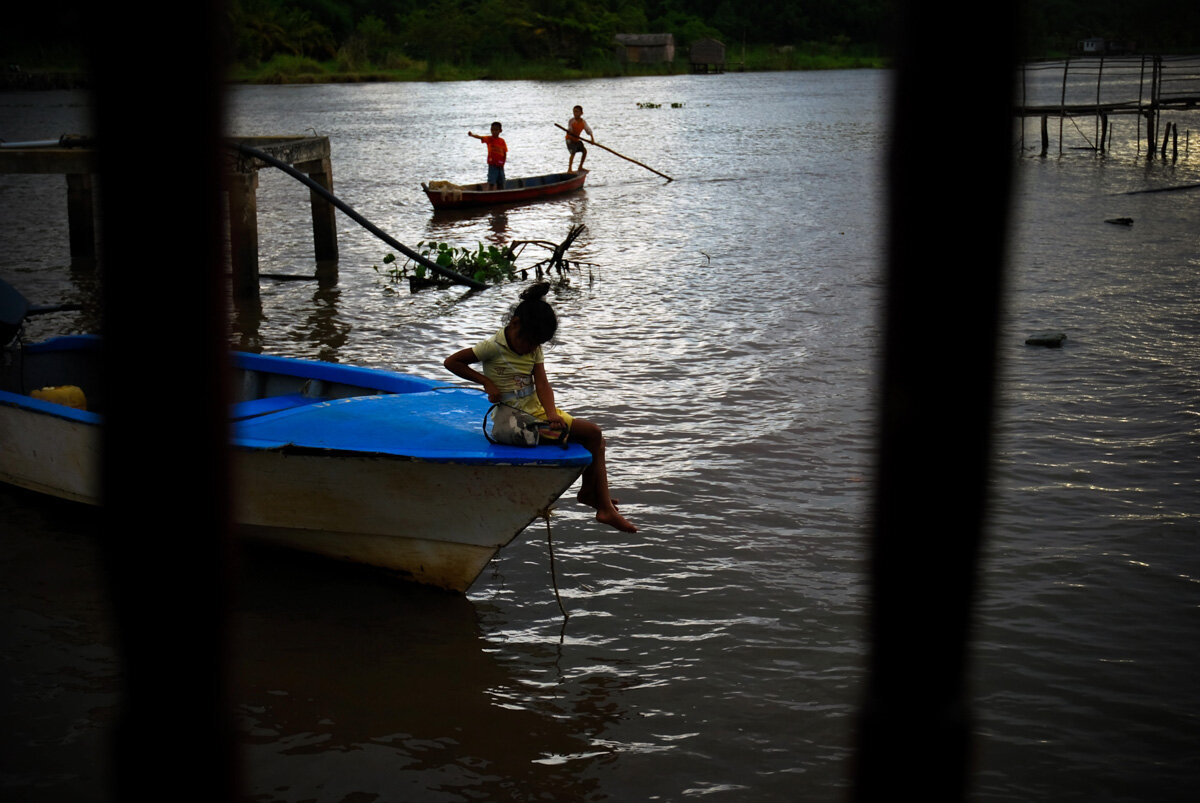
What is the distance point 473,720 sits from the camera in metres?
3.86

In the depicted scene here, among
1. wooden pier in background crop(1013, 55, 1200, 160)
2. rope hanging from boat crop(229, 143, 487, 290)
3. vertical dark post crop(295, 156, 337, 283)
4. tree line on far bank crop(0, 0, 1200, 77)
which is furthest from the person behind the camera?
tree line on far bank crop(0, 0, 1200, 77)

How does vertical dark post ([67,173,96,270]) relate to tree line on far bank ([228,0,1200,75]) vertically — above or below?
below

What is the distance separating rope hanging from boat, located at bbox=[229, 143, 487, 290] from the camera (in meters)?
9.25

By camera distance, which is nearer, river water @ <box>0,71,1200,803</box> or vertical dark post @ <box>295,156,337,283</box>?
river water @ <box>0,71,1200,803</box>

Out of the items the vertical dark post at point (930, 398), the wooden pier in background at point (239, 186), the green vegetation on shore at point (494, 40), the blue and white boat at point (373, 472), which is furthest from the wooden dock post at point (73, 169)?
the green vegetation on shore at point (494, 40)

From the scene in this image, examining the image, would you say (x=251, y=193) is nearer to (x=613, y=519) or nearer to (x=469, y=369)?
(x=469, y=369)

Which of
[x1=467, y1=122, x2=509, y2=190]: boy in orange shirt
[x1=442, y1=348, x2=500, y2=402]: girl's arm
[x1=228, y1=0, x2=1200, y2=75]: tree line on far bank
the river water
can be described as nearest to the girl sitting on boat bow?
[x1=442, y1=348, x2=500, y2=402]: girl's arm

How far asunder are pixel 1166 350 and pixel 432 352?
5.99 metres

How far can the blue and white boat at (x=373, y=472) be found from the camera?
175 inches

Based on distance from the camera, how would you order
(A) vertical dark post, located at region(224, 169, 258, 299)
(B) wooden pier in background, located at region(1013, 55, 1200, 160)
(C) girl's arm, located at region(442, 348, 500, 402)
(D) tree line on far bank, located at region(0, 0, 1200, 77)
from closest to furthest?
(C) girl's arm, located at region(442, 348, 500, 402)
(A) vertical dark post, located at region(224, 169, 258, 299)
(B) wooden pier in background, located at region(1013, 55, 1200, 160)
(D) tree line on far bank, located at region(0, 0, 1200, 77)

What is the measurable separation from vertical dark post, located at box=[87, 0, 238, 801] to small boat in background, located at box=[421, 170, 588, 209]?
15.5 m

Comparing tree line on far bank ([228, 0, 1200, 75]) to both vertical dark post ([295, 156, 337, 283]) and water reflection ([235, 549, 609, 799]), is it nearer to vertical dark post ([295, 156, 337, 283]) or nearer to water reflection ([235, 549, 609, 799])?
vertical dark post ([295, 156, 337, 283])

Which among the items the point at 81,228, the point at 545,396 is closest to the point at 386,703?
the point at 545,396

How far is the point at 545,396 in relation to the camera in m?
4.49
